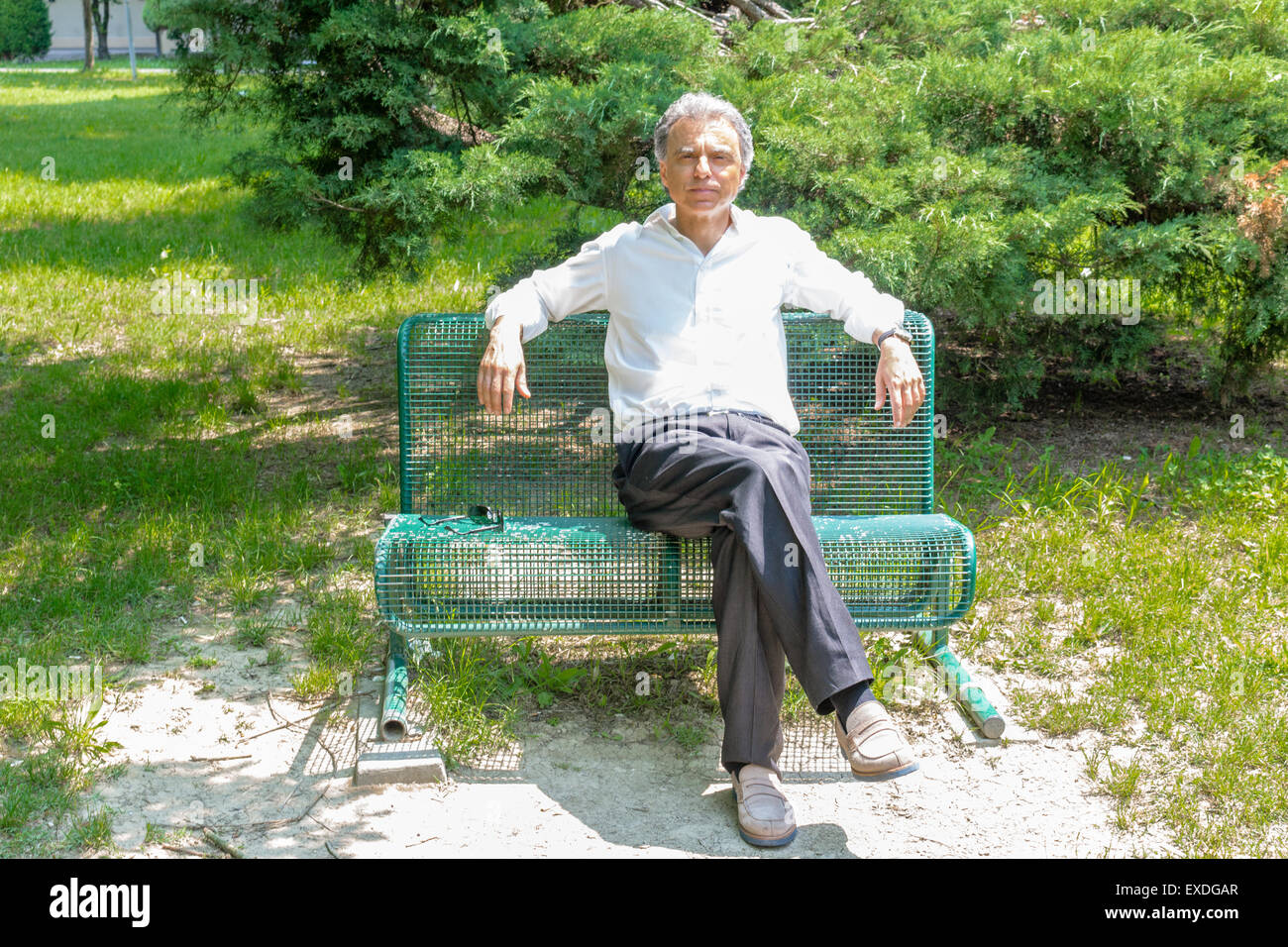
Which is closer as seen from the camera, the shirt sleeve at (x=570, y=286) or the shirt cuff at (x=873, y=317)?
the shirt cuff at (x=873, y=317)

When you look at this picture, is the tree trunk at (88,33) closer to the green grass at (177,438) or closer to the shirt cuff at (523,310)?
the green grass at (177,438)

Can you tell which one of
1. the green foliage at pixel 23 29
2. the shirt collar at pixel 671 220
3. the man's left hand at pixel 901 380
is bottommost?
the man's left hand at pixel 901 380

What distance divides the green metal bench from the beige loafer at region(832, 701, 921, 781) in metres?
0.54

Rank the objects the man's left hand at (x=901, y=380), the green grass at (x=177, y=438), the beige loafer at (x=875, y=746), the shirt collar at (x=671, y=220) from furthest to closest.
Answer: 1. the green grass at (x=177, y=438)
2. the shirt collar at (x=671, y=220)
3. the man's left hand at (x=901, y=380)
4. the beige loafer at (x=875, y=746)

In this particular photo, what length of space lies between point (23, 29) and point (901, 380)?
4301cm

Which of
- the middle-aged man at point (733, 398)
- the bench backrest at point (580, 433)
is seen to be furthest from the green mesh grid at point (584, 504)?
the middle-aged man at point (733, 398)

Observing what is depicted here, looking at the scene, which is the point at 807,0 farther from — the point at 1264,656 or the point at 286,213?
the point at 1264,656

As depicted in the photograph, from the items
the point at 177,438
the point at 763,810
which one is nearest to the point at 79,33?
the point at 177,438

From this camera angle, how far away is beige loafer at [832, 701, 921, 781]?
3197mm

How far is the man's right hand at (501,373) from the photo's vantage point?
140 inches

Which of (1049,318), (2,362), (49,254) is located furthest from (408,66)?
(49,254)

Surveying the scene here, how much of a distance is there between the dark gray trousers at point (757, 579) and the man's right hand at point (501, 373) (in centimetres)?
43

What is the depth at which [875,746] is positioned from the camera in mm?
3199

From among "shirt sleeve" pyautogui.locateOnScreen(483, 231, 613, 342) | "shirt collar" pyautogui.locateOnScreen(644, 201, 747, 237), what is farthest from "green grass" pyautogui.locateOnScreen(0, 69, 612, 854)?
"shirt collar" pyautogui.locateOnScreen(644, 201, 747, 237)
